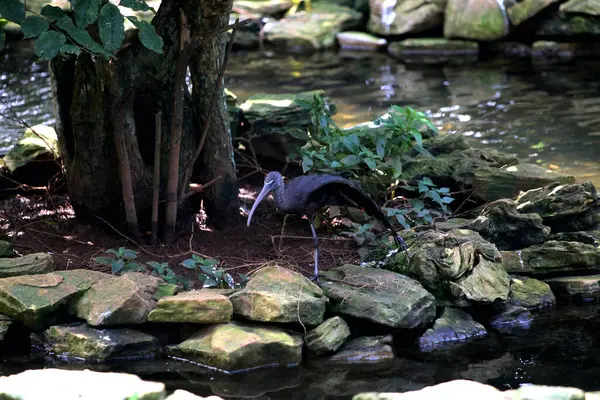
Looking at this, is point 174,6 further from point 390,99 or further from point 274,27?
point 274,27

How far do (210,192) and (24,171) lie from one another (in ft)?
5.79

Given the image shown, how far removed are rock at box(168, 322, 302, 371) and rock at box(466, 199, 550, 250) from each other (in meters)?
1.88

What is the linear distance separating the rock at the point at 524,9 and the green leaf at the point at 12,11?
11.3 meters

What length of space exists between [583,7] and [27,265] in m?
11.2

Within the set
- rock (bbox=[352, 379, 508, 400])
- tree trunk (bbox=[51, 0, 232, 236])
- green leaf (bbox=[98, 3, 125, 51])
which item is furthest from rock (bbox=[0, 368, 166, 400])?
tree trunk (bbox=[51, 0, 232, 236])

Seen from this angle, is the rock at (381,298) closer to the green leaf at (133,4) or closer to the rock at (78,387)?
the rock at (78,387)

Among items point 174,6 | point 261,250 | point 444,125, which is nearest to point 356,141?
point 261,250

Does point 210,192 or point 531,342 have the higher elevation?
point 210,192

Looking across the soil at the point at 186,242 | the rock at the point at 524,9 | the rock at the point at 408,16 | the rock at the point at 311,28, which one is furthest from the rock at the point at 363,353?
the rock at the point at 311,28

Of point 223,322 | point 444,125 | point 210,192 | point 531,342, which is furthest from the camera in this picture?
point 444,125

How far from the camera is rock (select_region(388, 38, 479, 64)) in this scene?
47.2ft

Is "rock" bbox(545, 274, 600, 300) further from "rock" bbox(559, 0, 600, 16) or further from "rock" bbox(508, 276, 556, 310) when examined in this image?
"rock" bbox(559, 0, 600, 16)

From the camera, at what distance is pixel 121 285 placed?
477 centimetres

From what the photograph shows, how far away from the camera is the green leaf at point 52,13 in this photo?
4245mm
